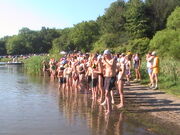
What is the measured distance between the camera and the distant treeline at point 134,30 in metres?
50.9

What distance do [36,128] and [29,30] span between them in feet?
401

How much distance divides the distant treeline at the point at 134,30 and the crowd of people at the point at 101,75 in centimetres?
1909

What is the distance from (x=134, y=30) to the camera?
58.8 metres

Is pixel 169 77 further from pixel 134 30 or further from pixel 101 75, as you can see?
pixel 134 30

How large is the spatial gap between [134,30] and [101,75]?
4680 centimetres

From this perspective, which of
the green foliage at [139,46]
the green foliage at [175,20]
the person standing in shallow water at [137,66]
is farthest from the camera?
the green foliage at [175,20]

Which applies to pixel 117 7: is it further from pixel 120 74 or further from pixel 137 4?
pixel 120 74

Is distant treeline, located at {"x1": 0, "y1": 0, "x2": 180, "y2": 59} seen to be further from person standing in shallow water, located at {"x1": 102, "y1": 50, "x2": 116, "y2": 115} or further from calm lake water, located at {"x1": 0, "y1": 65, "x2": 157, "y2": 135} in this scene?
person standing in shallow water, located at {"x1": 102, "y1": 50, "x2": 116, "y2": 115}

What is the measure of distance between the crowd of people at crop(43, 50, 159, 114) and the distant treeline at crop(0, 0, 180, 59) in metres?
19.1

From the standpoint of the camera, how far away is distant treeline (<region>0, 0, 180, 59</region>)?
50.9 metres

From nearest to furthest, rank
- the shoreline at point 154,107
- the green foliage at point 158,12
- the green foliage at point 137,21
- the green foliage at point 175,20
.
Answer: the shoreline at point 154,107 → the green foliage at point 175,20 → the green foliage at point 137,21 → the green foliage at point 158,12

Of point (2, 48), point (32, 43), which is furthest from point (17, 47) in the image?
point (2, 48)

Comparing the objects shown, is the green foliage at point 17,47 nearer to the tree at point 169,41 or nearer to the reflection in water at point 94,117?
the tree at point 169,41

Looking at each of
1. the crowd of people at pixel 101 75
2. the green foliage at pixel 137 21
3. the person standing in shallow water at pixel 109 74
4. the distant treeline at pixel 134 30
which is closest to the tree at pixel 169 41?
the distant treeline at pixel 134 30
